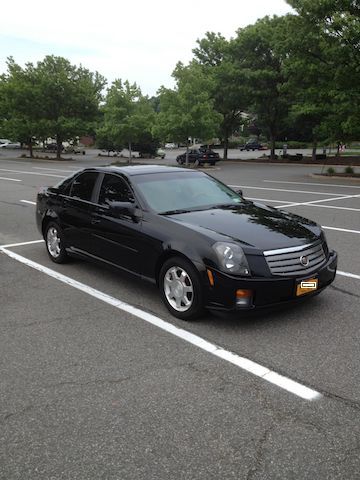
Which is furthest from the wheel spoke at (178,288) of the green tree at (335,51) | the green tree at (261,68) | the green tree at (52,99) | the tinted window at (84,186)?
the green tree at (52,99)

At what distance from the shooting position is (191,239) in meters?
4.47

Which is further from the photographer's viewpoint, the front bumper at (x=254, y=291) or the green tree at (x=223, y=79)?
the green tree at (x=223, y=79)

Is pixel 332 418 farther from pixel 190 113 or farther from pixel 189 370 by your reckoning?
pixel 190 113

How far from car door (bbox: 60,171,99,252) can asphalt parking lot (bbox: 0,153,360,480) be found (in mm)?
654

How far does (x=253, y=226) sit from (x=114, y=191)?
6.15 ft

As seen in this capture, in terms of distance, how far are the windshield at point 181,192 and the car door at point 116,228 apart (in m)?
0.21

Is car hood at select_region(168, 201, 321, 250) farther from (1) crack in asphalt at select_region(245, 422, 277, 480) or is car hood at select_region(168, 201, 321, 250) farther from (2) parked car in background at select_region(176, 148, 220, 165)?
(2) parked car in background at select_region(176, 148, 220, 165)

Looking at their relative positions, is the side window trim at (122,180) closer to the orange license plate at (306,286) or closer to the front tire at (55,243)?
the front tire at (55,243)

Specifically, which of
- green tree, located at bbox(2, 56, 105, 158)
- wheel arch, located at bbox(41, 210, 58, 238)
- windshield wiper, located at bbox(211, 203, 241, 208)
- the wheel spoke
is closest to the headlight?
the wheel spoke

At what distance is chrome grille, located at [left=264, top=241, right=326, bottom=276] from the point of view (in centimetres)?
426

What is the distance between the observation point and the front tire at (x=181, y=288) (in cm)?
439

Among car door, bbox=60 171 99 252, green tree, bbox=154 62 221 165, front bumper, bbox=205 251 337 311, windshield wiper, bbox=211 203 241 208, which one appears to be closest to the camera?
front bumper, bbox=205 251 337 311

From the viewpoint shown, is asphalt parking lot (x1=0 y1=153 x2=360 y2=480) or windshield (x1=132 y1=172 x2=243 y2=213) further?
windshield (x1=132 y1=172 x2=243 y2=213)

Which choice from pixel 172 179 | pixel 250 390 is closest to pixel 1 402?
pixel 250 390
